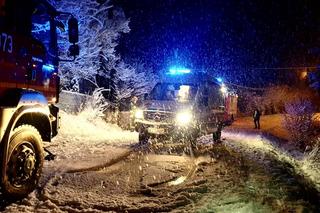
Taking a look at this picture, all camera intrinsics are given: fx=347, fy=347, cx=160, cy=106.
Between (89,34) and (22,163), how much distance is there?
14500 millimetres

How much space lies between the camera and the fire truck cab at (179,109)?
1223 cm

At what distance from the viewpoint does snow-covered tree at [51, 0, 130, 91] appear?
18.2 metres

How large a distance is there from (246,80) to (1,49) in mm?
45448

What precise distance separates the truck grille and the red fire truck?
5897 millimetres

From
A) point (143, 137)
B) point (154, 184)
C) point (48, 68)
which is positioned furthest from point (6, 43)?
point (143, 137)

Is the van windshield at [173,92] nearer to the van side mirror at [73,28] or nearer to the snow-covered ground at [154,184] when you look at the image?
the snow-covered ground at [154,184]

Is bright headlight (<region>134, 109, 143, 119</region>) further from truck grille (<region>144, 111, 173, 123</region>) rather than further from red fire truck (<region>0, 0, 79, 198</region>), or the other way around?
red fire truck (<region>0, 0, 79, 198</region>)

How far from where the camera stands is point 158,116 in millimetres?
12430

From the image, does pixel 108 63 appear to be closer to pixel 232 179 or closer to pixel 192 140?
pixel 192 140

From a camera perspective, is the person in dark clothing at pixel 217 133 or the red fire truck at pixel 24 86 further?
the person in dark clothing at pixel 217 133

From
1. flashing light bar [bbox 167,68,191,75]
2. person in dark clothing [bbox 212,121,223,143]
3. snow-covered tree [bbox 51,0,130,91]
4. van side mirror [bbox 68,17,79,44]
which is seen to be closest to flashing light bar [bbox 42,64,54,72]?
van side mirror [bbox 68,17,79,44]

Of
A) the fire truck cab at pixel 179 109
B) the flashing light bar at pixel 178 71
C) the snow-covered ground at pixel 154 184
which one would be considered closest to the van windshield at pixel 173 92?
the fire truck cab at pixel 179 109

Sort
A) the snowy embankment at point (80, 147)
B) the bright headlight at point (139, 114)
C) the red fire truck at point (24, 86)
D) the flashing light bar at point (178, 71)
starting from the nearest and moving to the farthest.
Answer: the red fire truck at point (24, 86) < the snowy embankment at point (80, 147) < the bright headlight at point (139, 114) < the flashing light bar at point (178, 71)

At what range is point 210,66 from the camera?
156 feet
